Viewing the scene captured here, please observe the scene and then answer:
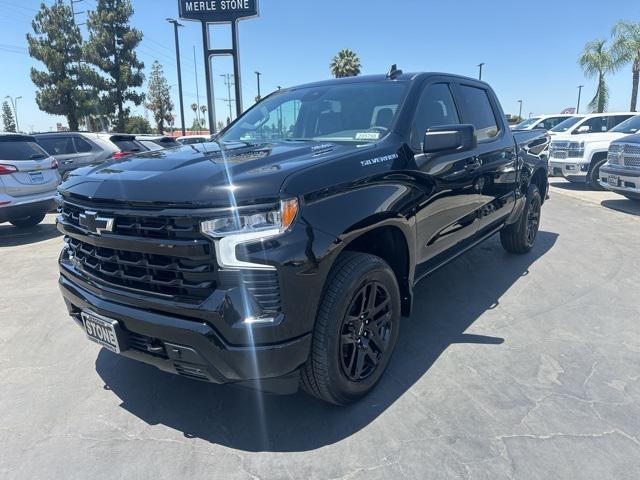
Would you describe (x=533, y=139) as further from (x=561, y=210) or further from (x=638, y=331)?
(x=561, y=210)

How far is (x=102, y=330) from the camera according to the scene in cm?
253

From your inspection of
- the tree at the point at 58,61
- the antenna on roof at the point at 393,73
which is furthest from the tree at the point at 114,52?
the antenna on roof at the point at 393,73

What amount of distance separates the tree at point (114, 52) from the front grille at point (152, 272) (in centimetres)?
3007

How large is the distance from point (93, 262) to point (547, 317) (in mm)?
3554

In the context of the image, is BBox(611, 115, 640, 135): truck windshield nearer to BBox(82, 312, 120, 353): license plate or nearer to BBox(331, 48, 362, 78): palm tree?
BBox(82, 312, 120, 353): license plate

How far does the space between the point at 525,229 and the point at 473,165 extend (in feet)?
7.09

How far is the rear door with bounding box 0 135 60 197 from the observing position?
7246 millimetres

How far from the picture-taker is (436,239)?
3496 millimetres

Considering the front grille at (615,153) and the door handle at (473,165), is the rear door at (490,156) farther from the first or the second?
the front grille at (615,153)

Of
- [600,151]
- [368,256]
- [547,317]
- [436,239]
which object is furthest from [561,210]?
[368,256]

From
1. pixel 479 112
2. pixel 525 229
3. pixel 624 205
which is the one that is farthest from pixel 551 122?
pixel 479 112

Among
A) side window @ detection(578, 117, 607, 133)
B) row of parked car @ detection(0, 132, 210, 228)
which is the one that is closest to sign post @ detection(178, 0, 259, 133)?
row of parked car @ detection(0, 132, 210, 228)

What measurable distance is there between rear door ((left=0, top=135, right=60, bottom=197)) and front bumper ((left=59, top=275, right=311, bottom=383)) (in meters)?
6.12

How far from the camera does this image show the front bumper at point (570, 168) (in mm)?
11875
